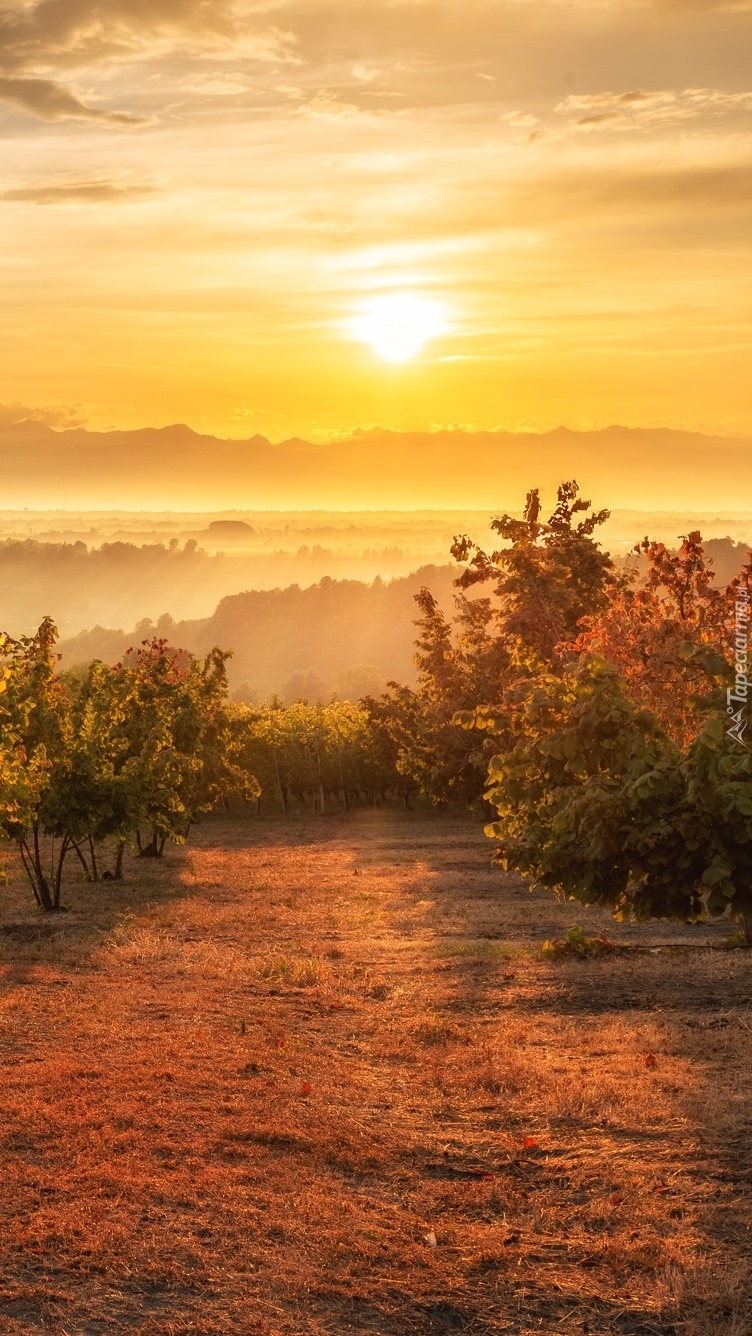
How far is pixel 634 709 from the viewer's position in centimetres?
1351

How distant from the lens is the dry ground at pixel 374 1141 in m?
7.85

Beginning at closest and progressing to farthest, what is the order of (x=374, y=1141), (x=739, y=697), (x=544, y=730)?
1. (x=374, y=1141)
2. (x=739, y=697)
3. (x=544, y=730)

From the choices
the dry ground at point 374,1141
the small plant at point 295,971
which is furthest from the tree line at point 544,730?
the small plant at point 295,971

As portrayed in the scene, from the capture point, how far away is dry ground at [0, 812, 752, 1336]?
25.8 ft

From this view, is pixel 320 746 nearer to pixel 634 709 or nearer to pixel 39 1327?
pixel 634 709

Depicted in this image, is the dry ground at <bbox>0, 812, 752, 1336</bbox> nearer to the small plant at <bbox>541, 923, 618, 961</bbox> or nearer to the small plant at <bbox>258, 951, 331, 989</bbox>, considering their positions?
the small plant at <bbox>258, 951, 331, 989</bbox>

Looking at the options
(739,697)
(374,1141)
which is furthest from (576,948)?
(374,1141)

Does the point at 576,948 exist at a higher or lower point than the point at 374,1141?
lower

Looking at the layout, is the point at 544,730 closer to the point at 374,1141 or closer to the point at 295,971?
the point at 374,1141

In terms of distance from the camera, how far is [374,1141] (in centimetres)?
1084

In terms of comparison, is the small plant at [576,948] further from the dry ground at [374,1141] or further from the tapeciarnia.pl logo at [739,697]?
the tapeciarnia.pl logo at [739,697]

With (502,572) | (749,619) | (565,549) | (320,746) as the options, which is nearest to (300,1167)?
(749,619)

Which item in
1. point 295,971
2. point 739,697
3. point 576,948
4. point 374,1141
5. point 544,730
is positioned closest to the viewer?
point 374,1141

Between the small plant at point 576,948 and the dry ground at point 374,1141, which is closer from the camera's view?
the dry ground at point 374,1141
